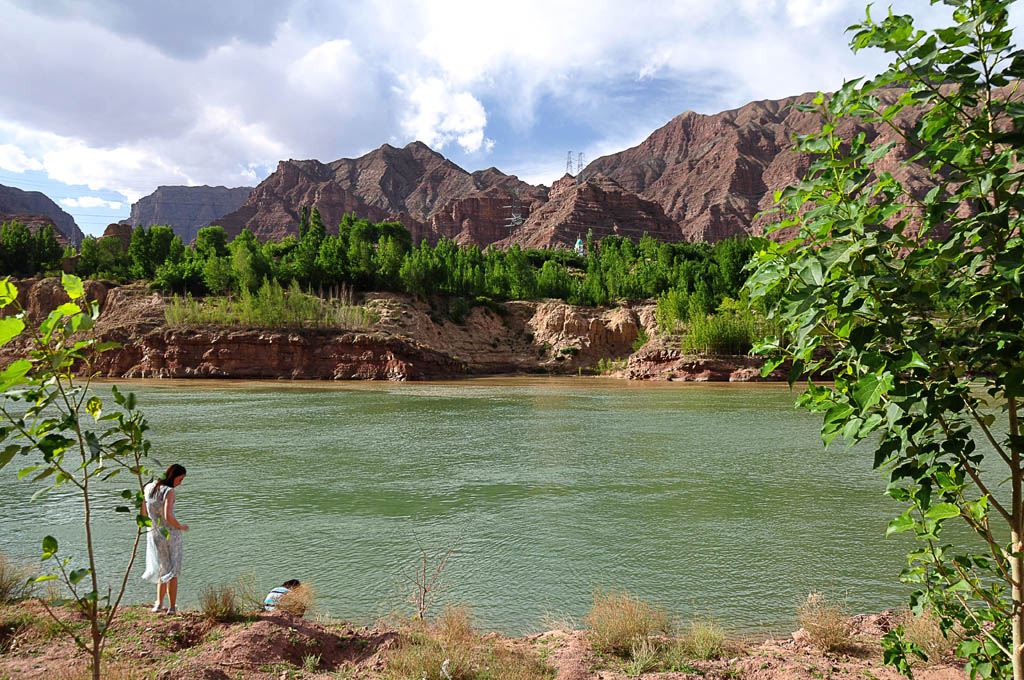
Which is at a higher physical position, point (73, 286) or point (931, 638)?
point (73, 286)

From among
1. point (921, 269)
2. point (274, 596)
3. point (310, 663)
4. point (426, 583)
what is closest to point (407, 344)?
point (426, 583)

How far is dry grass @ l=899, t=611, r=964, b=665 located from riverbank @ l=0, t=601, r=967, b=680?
9 cm

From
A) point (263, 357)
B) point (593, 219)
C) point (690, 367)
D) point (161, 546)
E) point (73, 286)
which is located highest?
point (593, 219)

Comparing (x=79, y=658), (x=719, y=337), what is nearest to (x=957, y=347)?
(x=79, y=658)

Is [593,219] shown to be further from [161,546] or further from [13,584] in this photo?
[13,584]

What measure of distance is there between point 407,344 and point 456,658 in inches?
1949

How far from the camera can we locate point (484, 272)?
84000 millimetres

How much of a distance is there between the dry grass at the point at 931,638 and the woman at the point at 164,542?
6.73m

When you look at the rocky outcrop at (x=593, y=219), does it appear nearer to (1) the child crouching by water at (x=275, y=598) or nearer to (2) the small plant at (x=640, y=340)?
(2) the small plant at (x=640, y=340)

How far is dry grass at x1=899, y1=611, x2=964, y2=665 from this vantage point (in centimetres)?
469

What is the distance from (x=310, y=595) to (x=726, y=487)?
29.3ft

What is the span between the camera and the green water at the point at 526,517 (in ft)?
23.4

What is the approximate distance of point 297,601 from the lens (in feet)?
20.1

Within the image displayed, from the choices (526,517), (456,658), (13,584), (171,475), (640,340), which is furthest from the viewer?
(640,340)
